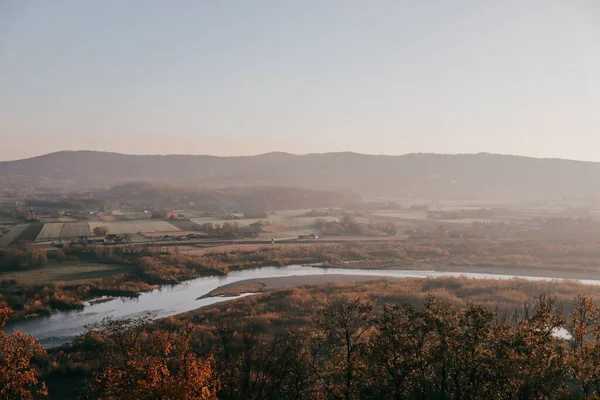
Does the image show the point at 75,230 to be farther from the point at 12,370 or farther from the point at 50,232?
the point at 12,370

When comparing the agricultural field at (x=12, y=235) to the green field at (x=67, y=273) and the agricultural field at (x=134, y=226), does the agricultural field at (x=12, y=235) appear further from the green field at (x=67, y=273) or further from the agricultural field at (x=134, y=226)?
the green field at (x=67, y=273)

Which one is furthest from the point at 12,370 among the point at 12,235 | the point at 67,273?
the point at 12,235

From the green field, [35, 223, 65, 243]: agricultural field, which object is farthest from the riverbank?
[35, 223, 65, 243]: agricultural field

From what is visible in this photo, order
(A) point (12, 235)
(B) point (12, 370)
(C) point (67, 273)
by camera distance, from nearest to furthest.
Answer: (B) point (12, 370) < (C) point (67, 273) < (A) point (12, 235)

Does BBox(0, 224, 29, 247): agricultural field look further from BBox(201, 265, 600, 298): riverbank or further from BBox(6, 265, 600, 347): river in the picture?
BBox(201, 265, 600, 298): riverbank

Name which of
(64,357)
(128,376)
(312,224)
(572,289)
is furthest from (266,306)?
(312,224)

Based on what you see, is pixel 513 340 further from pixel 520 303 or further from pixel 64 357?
pixel 520 303
